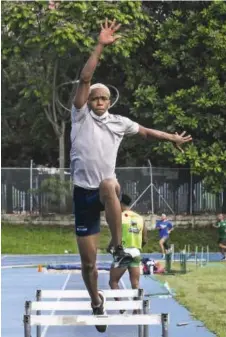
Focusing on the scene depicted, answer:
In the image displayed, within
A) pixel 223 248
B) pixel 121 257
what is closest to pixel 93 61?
pixel 121 257

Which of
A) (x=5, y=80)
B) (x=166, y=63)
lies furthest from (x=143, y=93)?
(x=5, y=80)

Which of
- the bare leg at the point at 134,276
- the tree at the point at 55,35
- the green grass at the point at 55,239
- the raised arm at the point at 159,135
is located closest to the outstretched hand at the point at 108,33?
the raised arm at the point at 159,135

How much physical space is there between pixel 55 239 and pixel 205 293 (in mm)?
15098

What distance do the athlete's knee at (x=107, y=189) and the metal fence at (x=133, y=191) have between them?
1062 inches

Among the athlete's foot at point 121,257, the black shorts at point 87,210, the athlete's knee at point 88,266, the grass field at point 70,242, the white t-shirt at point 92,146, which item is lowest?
the grass field at point 70,242

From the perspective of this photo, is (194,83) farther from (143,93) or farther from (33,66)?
(33,66)

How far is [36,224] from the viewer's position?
34.8 m

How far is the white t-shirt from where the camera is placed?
7.34 meters

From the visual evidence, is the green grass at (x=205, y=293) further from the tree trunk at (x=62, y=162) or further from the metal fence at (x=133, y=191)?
the tree trunk at (x=62, y=162)

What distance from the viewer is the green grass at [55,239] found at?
105ft

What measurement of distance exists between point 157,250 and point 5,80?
12.7 m

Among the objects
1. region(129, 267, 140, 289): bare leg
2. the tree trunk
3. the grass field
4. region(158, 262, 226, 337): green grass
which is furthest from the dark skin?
the tree trunk

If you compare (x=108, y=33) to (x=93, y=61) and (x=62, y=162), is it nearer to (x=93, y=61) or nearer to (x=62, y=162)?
(x=93, y=61)

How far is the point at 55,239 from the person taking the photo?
32.8m
